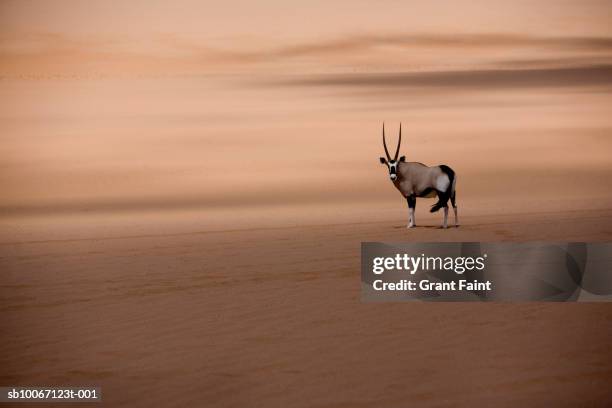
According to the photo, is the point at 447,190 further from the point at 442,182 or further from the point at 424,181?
the point at 424,181

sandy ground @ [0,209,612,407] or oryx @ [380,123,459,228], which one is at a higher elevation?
oryx @ [380,123,459,228]

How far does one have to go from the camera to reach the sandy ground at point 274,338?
8094 mm

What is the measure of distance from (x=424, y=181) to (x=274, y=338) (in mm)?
6513

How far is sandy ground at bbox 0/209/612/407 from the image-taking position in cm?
809

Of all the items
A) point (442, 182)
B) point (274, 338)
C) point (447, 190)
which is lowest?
point (274, 338)

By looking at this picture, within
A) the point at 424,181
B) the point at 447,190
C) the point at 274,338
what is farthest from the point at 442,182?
the point at 274,338

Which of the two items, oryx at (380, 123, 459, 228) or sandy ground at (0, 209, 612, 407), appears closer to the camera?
sandy ground at (0, 209, 612, 407)

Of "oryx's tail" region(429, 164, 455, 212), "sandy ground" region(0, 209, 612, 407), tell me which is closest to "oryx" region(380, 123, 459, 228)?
"oryx's tail" region(429, 164, 455, 212)

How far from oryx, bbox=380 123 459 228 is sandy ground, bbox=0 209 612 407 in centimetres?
194

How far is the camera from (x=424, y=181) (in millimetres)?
15586

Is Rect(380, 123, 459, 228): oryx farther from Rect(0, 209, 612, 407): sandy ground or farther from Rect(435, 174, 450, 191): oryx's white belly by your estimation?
Rect(0, 209, 612, 407): sandy ground

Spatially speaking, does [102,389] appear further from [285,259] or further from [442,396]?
[285,259]

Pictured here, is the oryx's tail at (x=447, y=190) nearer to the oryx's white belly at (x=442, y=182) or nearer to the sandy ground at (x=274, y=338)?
the oryx's white belly at (x=442, y=182)

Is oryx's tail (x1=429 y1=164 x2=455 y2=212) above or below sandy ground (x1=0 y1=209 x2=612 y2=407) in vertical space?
above
